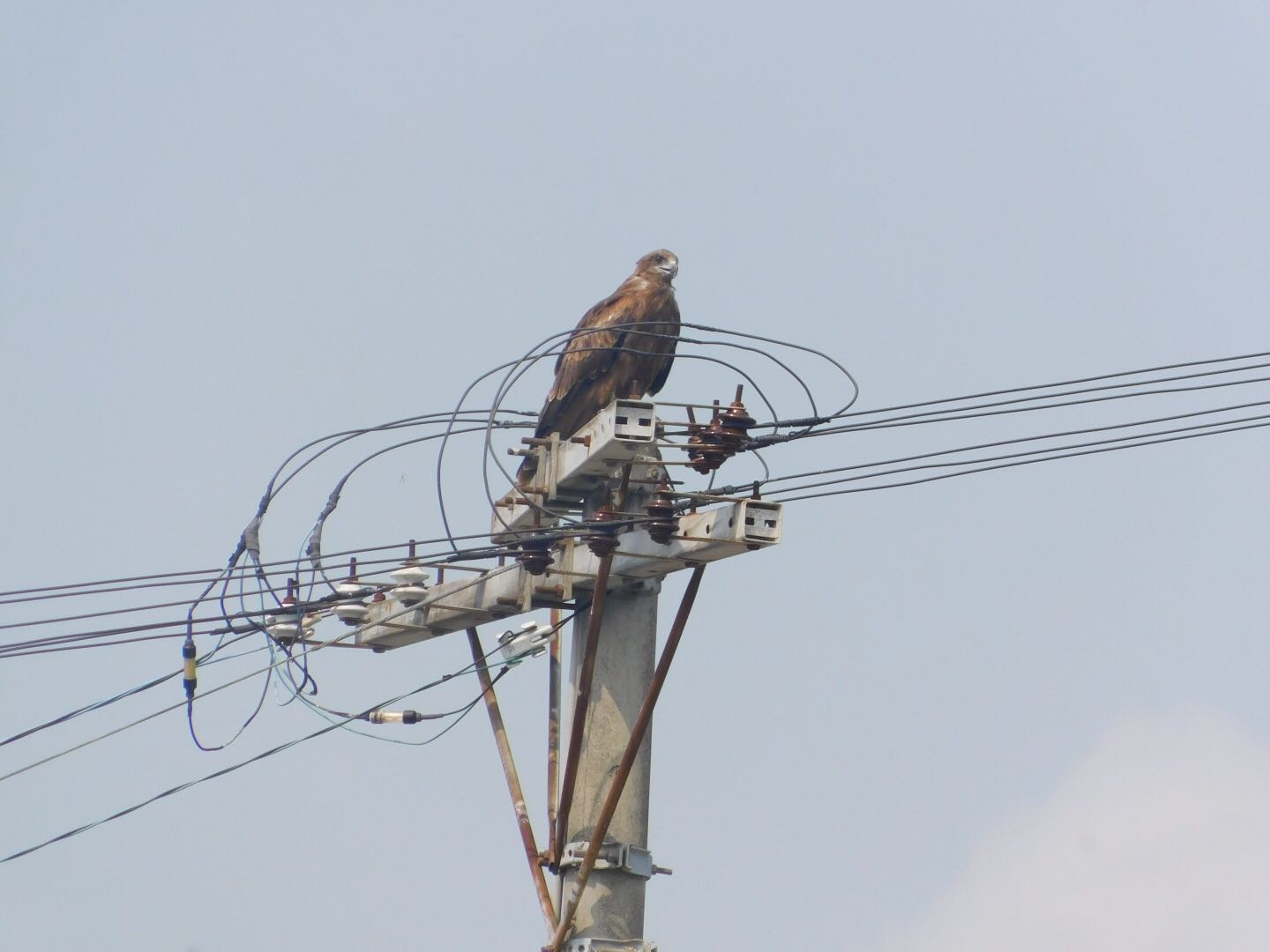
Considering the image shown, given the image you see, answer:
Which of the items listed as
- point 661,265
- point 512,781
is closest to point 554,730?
point 512,781

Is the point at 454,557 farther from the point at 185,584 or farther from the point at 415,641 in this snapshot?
the point at 185,584

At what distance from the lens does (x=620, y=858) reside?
1045 centimetres

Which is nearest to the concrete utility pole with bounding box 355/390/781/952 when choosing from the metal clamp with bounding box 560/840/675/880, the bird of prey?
the metal clamp with bounding box 560/840/675/880

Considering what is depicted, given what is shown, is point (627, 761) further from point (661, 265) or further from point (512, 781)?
point (661, 265)

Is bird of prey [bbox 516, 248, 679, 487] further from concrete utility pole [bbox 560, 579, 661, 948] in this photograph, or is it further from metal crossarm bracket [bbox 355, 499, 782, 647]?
concrete utility pole [bbox 560, 579, 661, 948]

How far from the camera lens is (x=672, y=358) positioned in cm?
1242

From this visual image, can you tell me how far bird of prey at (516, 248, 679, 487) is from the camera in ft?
39.7

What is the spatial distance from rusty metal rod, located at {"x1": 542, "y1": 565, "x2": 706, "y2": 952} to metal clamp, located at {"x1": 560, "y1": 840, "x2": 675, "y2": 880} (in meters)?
0.06

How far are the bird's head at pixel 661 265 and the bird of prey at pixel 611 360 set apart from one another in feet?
0.13

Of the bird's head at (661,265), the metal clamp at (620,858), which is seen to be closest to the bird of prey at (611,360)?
the bird's head at (661,265)

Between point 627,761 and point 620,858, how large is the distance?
50 centimetres

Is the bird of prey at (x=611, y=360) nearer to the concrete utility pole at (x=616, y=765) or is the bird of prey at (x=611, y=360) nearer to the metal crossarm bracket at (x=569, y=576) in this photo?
the metal crossarm bracket at (x=569, y=576)

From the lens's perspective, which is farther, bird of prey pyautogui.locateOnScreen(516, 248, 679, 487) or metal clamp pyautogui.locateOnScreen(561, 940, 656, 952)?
bird of prey pyautogui.locateOnScreen(516, 248, 679, 487)

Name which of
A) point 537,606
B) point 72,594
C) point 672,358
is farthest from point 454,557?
point 72,594
